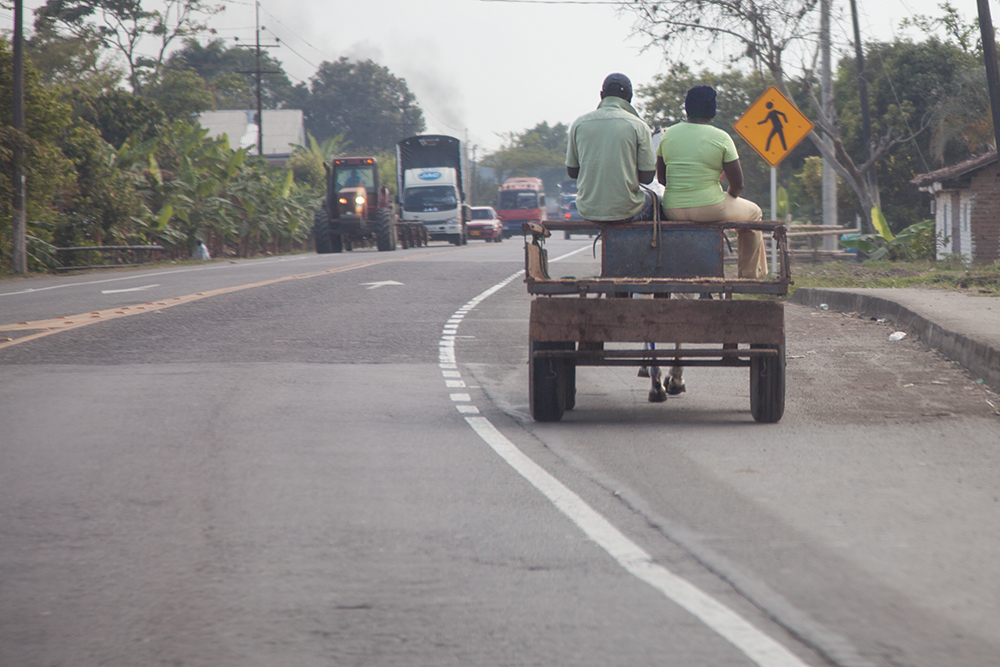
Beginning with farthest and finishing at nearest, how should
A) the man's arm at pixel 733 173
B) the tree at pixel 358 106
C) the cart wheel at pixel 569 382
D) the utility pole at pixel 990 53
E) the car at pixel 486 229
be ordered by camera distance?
the tree at pixel 358 106 < the car at pixel 486 229 < the utility pole at pixel 990 53 < the man's arm at pixel 733 173 < the cart wheel at pixel 569 382

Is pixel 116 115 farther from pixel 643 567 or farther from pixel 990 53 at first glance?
pixel 643 567

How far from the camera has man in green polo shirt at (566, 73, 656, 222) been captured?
27.5 feet

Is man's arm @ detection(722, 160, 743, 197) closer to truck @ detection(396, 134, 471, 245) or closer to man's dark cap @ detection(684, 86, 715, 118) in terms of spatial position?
man's dark cap @ detection(684, 86, 715, 118)

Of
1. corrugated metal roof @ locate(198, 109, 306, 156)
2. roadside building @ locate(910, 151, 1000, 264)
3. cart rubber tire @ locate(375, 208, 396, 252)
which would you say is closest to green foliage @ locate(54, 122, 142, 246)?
cart rubber tire @ locate(375, 208, 396, 252)

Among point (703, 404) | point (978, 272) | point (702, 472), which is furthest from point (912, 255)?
point (702, 472)

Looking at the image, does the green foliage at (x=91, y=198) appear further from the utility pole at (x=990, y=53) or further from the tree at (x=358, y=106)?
the tree at (x=358, y=106)

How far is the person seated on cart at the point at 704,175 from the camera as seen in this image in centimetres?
852

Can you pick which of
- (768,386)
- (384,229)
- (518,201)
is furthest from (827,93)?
(518,201)

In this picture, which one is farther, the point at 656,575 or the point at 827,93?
the point at 827,93

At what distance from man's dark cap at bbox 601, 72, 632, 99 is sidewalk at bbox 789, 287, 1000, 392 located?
3.93m

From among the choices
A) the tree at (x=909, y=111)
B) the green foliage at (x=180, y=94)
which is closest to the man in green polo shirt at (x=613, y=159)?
the tree at (x=909, y=111)

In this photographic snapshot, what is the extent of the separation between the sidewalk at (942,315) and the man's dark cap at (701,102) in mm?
3422

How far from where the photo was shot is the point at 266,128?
9681cm

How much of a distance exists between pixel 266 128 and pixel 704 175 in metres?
91.8
